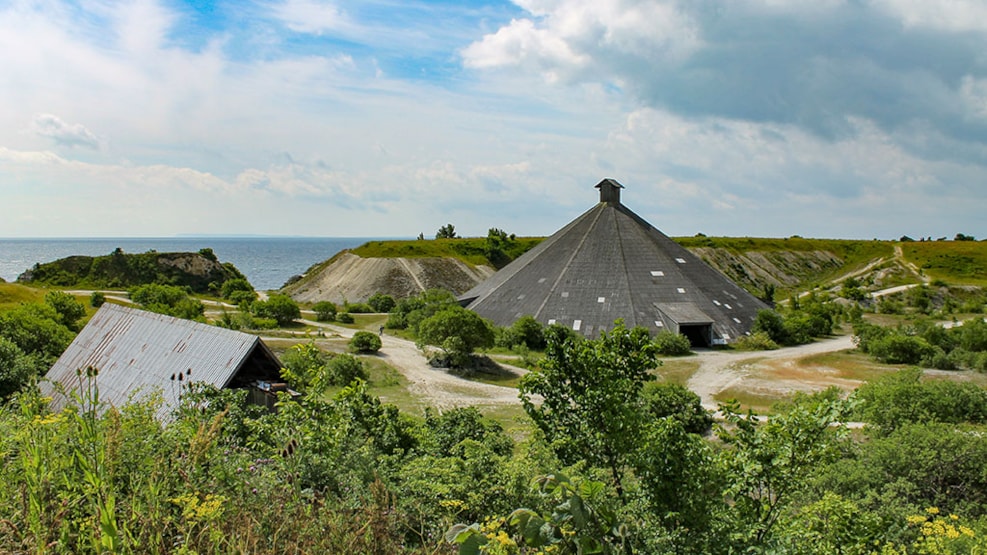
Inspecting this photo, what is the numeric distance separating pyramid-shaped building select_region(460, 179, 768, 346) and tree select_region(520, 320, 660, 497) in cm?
3700

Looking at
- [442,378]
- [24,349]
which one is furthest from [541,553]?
[442,378]

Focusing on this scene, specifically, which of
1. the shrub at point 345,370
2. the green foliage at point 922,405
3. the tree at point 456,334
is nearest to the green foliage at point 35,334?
the shrub at point 345,370

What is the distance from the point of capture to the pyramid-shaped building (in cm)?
4619

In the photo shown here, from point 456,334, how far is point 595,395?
107ft

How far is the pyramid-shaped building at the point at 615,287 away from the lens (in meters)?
46.2

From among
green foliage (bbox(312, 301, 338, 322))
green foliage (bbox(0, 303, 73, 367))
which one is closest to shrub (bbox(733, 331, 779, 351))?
green foliage (bbox(312, 301, 338, 322))

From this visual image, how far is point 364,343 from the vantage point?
4103cm

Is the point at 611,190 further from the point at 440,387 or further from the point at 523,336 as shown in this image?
the point at 440,387

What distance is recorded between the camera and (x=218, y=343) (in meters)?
16.1

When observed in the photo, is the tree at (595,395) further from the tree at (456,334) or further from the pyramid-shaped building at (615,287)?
the pyramid-shaped building at (615,287)

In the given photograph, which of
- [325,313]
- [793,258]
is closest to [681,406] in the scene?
[325,313]

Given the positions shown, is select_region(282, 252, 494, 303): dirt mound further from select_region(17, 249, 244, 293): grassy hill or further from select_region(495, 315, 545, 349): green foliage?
select_region(495, 315, 545, 349): green foliage

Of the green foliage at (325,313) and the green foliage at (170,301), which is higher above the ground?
the green foliage at (170,301)

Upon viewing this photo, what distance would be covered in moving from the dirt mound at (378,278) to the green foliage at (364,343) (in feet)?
114
